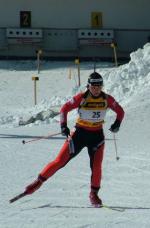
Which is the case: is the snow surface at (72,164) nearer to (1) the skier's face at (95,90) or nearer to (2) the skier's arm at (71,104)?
(2) the skier's arm at (71,104)

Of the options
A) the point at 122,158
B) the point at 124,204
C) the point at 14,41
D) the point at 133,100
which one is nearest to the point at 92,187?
the point at 124,204

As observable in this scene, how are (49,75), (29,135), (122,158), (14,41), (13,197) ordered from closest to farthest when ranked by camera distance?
(13,197) → (122,158) → (29,135) → (49,75) → (14,41)

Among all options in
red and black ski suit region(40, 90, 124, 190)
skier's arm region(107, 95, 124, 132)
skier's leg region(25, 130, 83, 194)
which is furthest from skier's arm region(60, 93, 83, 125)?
skier's arm region(107, 95, 124, 132)

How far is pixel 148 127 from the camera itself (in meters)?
15.5

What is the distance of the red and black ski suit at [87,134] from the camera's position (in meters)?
8.00

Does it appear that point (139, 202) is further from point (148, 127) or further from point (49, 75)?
point (49, 75)

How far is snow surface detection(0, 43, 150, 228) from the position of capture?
24.4 feet

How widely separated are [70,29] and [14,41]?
2654mm

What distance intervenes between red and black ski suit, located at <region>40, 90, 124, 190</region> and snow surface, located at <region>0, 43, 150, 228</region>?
43cm

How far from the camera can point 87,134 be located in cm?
Result: 809

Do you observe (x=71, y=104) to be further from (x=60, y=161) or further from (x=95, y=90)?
(x=60, y=161)

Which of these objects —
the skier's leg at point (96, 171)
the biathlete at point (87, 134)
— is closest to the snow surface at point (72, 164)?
the skier's leg at point (96, 171)

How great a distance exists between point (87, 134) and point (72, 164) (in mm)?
3476

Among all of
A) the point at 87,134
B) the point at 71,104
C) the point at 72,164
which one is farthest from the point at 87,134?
the point at 72,164
